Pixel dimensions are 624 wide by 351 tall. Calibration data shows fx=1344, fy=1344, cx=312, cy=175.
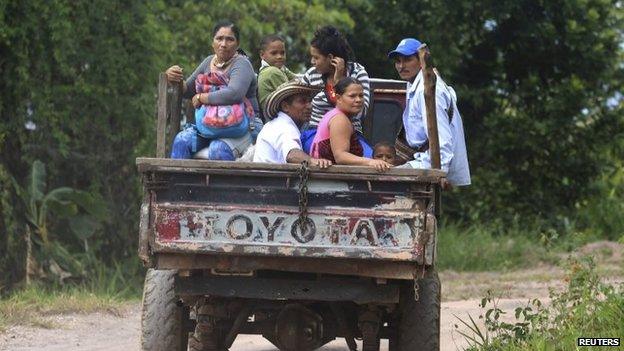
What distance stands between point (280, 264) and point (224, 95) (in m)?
1.28

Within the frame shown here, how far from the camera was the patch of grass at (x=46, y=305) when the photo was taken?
9.25 m

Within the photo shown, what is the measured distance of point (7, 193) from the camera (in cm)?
1173

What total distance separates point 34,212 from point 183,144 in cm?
499

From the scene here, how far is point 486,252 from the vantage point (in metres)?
Answer: 14.8

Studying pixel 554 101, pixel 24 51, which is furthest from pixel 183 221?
pixel 554 101

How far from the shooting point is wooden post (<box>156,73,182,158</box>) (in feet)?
22.7

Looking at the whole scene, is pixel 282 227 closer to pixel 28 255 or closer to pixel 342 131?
pixel 342 131

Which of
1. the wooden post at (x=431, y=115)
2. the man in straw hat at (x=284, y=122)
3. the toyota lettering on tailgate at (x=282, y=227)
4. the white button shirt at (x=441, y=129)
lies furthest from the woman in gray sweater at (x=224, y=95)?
the wooden post at (x=431, y=115)

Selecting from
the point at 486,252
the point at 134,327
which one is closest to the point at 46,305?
the point at 134,327

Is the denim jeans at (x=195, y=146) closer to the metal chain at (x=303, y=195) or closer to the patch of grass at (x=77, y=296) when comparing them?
the metal chain at (x=303, y=195)

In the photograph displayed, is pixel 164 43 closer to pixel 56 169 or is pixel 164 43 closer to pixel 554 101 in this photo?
pixel 56 169

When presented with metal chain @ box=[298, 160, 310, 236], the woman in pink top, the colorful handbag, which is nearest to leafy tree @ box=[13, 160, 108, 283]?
the colorful handbag

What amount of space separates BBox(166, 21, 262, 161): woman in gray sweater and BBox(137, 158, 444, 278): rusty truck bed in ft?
3.11

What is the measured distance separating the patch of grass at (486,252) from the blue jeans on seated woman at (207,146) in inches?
292
